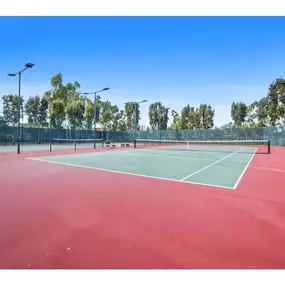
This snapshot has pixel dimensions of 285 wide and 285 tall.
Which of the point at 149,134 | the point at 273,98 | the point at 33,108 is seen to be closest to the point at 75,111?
the point at 149,134

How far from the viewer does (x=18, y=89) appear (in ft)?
44.5

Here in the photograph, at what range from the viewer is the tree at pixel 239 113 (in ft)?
153

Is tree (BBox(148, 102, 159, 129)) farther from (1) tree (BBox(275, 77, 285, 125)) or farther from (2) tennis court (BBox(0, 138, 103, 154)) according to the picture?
(1) tree (BBox(275, 77, 285, 125))

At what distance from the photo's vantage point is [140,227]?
3137mm

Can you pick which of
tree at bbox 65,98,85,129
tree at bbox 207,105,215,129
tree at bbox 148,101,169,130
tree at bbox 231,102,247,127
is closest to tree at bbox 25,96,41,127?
tree at bbox 65,98,85,129

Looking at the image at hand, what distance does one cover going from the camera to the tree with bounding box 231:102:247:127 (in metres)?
46.7

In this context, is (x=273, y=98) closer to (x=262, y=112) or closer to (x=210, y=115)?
(x=262, y=112)

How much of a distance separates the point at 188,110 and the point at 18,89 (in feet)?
139

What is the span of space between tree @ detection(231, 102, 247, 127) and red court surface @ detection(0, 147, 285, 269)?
146 feet

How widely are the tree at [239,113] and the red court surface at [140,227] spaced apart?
44.6 metres

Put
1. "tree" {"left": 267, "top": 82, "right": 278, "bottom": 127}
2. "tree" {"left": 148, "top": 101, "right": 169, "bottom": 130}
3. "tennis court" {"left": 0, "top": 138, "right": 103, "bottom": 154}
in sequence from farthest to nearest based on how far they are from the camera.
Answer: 1. "tree" {"left": 148, "top": 101, "right": 169, "bottom": 130}
2. "tree" {"left": 267, "top": 82, "right": 278, "bottom": 127}
3. "tennis court" {"left": 0, "top": 138, "right": 103, "bottom": 154}

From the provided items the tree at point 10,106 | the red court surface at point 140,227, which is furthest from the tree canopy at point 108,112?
the red court surface at point 140,227

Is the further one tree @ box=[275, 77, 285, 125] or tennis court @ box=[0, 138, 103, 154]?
tree @ box=[275, 77, 285, 125]
